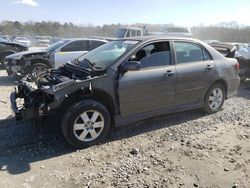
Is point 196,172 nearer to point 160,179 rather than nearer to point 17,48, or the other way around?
point 160,179

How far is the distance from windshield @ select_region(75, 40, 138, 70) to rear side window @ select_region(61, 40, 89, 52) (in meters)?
4.56

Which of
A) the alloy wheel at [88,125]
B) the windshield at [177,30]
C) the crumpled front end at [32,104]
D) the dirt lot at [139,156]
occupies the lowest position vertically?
the dirt lot at [139,156]

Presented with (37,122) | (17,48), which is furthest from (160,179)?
(17,48)

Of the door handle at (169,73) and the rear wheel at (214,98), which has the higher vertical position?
the door handle at (169,73)

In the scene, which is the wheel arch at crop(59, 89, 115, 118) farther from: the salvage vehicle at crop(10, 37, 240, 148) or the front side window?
the front side window

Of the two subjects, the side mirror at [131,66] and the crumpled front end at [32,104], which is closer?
the crumpled front end at [32,104]

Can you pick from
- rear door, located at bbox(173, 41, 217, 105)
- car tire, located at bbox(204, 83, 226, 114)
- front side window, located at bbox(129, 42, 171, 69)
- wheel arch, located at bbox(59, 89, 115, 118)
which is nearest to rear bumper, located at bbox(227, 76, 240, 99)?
car tire, located at bbox(204, 83, 226, 114)

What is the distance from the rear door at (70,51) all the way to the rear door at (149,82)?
17.2ft

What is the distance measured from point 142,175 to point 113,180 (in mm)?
396

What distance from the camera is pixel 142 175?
3773 millimetres

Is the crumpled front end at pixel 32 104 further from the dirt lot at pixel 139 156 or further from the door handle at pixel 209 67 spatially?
the door handle at pixel 209 67

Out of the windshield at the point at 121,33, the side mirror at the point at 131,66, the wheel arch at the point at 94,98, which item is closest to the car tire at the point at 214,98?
the side mirror at the point at 131,66

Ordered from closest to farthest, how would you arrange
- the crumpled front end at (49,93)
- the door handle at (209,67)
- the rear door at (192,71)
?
the crumpled front end at (49,93), the rear door at (192,71), the door handle at (209,67)

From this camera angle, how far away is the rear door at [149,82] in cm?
476
